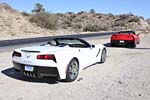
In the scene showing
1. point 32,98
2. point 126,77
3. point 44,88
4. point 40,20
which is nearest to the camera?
point 32,98

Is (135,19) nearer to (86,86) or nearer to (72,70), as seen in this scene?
(72,70)

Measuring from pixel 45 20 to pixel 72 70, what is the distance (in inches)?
2257

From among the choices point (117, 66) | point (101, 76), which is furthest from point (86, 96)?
point (117, 66)

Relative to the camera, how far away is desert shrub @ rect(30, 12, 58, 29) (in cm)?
6450

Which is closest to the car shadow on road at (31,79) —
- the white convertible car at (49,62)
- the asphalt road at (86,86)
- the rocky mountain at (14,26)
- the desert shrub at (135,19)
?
the asphalt road at (86,86)

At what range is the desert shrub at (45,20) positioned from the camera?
212 feet

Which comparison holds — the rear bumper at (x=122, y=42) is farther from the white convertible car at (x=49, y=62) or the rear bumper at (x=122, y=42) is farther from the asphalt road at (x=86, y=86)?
the white convertible car at (x=49, y=62)

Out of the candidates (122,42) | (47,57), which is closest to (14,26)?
(122,42)

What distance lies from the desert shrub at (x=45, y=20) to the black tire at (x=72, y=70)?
55.7m

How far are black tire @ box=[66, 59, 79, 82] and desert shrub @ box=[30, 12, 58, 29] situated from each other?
55.7 metres

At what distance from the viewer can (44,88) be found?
7789mm

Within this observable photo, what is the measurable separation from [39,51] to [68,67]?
966mm

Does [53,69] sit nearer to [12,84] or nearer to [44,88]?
[44,88]

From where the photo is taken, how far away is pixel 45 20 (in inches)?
2564
